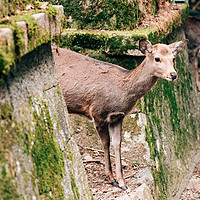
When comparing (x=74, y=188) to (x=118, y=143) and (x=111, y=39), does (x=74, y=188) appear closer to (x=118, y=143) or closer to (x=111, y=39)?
(x=118, y=143)

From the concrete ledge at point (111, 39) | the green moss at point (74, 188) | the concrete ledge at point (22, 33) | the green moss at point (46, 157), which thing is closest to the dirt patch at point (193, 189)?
the concrete ledge at point (111, 39)

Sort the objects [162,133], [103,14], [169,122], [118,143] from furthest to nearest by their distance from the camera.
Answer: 1. [169,122]
2. [162,133]
3. [103,14]
4. [118,143]

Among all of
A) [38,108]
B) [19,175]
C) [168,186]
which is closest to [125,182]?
[168,186]

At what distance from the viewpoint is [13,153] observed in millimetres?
2561

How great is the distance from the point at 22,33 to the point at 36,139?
766 millimetres

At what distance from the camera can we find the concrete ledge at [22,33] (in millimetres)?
2438

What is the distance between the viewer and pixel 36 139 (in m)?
2.98

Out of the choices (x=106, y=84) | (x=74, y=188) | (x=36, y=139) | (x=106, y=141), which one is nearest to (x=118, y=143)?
(x=106, y=141)

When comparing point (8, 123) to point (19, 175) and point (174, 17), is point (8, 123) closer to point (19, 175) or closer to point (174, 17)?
point (19, 175)

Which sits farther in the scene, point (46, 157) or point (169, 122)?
point (169, 122)

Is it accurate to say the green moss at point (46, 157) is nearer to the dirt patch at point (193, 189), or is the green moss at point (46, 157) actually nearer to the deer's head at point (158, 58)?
the deer's head at point (158, 58)

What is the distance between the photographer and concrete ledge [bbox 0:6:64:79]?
2438mm

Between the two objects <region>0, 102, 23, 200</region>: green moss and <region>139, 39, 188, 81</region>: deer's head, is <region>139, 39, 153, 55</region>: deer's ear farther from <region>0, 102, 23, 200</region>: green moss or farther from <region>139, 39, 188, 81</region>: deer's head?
<region>0, 102, 23, 200</region>: green moss

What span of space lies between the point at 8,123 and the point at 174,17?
22.5 feet
